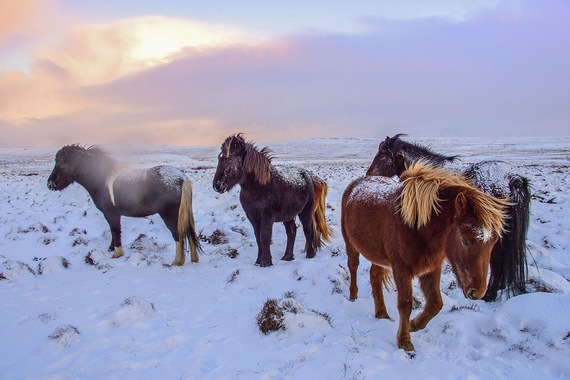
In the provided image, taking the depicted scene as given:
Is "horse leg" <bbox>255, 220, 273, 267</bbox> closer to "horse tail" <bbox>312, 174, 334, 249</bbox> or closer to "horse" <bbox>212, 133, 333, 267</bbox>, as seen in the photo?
"horse" <bbox>212, 133, 333, 267</bbox>

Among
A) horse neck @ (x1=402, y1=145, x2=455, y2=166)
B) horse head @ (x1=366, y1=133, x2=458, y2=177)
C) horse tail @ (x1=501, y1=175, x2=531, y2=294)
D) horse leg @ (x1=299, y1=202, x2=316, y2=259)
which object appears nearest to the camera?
horse tail @ (x1=501, y1=175, x2=531, y2=294)

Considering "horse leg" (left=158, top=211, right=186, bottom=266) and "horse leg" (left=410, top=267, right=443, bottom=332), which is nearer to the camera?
"horse leg" (left=410, top=267, right=443, bottom=332)

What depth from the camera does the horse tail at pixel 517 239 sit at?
14.3ft

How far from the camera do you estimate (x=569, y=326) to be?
3.29m

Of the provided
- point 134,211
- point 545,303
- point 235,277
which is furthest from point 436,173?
point 134,211

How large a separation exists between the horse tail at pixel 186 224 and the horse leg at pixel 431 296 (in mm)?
4510

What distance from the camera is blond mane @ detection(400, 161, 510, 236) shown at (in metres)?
2.89

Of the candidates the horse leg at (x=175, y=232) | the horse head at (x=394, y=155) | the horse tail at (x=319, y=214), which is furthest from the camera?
the horse tail at (x=319, y=214)

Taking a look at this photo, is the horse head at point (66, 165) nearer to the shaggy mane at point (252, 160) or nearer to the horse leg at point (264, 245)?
the shaggy mane at point (252, 160)

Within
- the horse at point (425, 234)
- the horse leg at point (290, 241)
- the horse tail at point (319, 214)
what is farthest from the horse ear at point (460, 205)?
the horse tail at point (319, 214)

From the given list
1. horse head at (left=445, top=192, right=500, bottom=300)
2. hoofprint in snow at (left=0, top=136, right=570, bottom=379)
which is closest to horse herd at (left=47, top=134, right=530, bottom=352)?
horse head at (left=445, top=192, right=500, bottom=300)

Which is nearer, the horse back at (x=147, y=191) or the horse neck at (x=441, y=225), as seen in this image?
the horse neck at (x=441, y=225)

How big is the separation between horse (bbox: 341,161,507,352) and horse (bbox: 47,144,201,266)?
3.85 m

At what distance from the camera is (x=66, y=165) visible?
7633 millimetres
